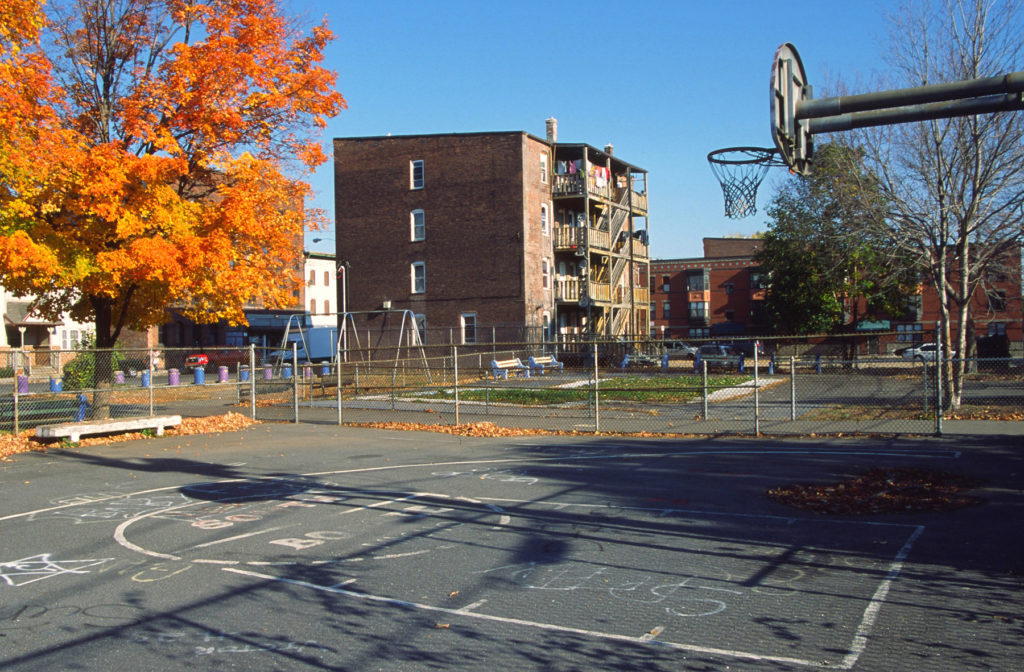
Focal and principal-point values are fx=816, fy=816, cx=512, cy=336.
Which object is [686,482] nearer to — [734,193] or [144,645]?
[734,193]

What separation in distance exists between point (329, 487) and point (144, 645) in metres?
6.59

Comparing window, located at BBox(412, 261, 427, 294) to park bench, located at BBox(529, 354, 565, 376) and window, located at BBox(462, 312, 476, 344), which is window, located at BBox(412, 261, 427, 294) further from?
park bench, located at BBox(529, 354, 565, 376)

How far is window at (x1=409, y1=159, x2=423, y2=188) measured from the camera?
4947 cm

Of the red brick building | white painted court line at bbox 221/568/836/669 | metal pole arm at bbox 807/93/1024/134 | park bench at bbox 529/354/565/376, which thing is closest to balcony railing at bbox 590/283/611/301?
park bench at bbox 529/354/565/376

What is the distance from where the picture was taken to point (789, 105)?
834 centimetres

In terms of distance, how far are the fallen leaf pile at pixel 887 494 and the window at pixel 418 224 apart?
129ft

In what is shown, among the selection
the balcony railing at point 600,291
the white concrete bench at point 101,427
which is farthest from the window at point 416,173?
the white concrete bench at point 101,427

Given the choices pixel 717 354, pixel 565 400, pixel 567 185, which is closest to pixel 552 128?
pixel 567 185

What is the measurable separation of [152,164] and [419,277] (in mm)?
32396

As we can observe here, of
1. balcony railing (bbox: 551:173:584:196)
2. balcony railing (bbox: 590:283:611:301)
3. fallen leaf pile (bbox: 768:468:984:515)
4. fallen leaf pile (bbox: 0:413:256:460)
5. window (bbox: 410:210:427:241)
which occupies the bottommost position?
fallen leaf pile (bbox: 768:468:984:515)

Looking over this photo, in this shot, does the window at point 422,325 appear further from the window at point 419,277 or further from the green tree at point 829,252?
the green tree at point 829,252

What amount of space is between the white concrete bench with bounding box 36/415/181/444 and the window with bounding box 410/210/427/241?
99.9 feet

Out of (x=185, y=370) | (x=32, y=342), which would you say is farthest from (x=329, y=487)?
(x=32, y=342)

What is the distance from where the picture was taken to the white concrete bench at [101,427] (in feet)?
57.9
